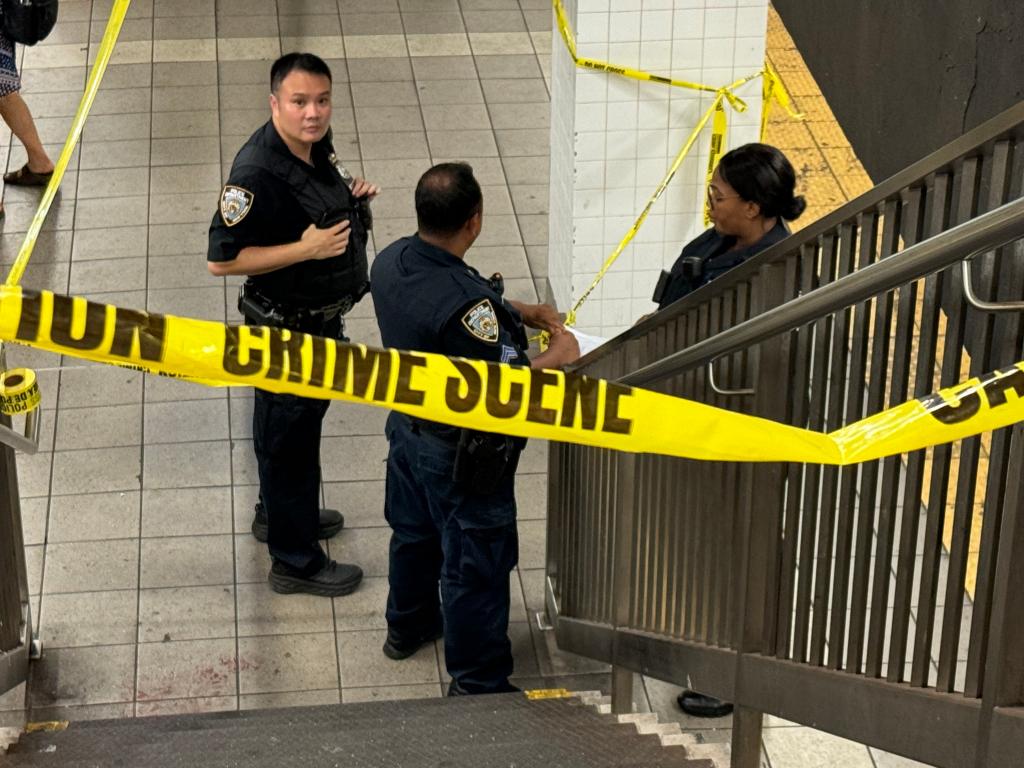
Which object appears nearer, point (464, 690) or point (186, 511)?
point (464, 690)

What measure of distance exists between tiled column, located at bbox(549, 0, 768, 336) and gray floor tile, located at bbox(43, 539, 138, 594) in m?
1.98

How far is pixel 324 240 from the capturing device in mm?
4191

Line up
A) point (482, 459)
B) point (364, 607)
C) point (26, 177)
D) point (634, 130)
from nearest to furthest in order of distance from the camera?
point (482, 459), point (364, 607), point (634, 130), point (26, 177)

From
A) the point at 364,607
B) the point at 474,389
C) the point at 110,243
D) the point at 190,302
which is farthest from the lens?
the point at 110,243

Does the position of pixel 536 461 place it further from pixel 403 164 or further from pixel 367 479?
pixel 403 164

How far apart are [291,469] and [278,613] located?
1.48ft

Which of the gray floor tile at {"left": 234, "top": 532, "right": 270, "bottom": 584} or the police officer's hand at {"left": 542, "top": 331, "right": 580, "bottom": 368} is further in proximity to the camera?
the gray floor tile at {"left": 234, "top": 532, "right": 270, "bottom": 584}

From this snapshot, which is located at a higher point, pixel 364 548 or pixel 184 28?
pixel 184 28

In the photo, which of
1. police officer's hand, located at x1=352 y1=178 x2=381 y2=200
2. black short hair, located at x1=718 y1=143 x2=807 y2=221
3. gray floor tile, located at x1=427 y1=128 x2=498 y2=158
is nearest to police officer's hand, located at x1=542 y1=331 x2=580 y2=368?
black short hair, located at x1=718 y1=143 x2=807 y2=221

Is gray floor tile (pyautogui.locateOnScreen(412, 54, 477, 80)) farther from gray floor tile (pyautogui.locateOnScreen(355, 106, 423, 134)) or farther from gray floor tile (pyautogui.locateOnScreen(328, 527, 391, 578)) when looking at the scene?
gray floor tile (pyautogui.locateOnScreen(328, 527, 391, 578))

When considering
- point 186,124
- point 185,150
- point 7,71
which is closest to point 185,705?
point 7,71

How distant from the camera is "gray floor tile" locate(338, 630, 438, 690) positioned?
14.3 ft

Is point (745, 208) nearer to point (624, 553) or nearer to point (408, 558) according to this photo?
point (624, 553)

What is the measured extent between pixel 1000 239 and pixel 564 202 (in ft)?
12.5
